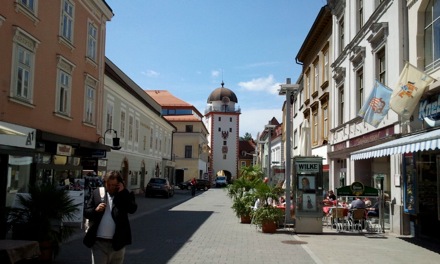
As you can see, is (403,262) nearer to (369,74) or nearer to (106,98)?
(369,74)

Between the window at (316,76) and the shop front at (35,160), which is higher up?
the window at (316,76)

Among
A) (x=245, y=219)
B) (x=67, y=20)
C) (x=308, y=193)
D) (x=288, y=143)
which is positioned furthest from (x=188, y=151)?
(x=308, y=193)

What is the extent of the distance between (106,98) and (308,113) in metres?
13.3

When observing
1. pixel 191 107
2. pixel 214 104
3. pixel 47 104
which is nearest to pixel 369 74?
pixel 47 104

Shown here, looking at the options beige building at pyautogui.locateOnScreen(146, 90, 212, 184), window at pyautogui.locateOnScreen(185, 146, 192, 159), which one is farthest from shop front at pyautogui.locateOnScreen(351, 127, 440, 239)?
window at pyautogui.locateOnScreen(185, 146, 192, 159)

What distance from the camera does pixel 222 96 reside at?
105188mm

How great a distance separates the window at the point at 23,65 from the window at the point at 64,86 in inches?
87.8

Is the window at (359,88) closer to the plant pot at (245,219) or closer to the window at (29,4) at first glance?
the plant pot at (245,219)

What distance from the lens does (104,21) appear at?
79.2 ft

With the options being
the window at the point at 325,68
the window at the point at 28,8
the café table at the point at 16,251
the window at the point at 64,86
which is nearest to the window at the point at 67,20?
the window at the point at 64,86

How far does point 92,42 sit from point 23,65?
24.8 feet

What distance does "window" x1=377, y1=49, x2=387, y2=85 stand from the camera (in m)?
16.2

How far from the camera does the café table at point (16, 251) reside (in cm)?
627

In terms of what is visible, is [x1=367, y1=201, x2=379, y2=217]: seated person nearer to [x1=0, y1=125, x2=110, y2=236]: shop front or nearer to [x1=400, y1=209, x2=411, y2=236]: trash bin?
[x1=400, y1=209, x2=411, y2=236]: trash bin
